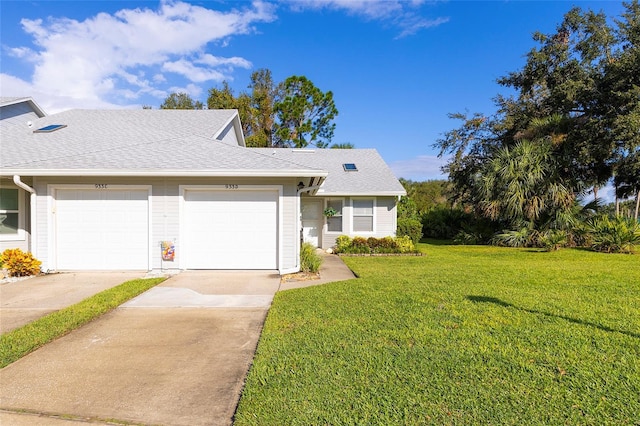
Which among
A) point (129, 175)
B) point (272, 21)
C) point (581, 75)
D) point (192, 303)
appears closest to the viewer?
point (192, 303)

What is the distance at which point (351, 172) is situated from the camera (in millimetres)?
16781

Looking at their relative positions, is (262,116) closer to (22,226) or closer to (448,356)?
(22,226)

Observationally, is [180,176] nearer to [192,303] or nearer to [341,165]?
[192,303]

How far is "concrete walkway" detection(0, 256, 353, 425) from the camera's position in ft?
9.82

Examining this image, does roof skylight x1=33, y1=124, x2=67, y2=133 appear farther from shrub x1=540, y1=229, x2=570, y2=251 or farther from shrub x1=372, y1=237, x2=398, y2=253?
shrub x1=540, y1=229, x2=570, y2=251

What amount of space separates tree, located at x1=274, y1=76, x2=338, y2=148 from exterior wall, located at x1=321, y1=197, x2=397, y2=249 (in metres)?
17.1

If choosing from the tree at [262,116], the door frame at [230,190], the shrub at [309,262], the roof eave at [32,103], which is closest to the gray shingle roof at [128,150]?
the door frame at [230,190]

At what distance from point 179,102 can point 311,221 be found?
26.8 m

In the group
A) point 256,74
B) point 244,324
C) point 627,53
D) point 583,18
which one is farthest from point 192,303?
point 256,74

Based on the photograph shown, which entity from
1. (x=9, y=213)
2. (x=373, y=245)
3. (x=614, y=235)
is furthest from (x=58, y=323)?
(x=614, y=235)

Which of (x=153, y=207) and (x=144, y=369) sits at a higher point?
(x=153, y=207)

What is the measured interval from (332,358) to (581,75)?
1917 centimetres

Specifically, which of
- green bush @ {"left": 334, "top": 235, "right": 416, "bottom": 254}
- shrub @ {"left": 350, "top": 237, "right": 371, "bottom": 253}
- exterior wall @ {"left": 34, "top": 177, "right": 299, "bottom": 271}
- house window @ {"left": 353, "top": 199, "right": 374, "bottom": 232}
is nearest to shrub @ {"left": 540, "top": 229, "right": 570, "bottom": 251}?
green bush @ {"left": 334, "top": 235, "right": 416, "bottom": 254}

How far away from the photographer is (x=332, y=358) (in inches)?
154
